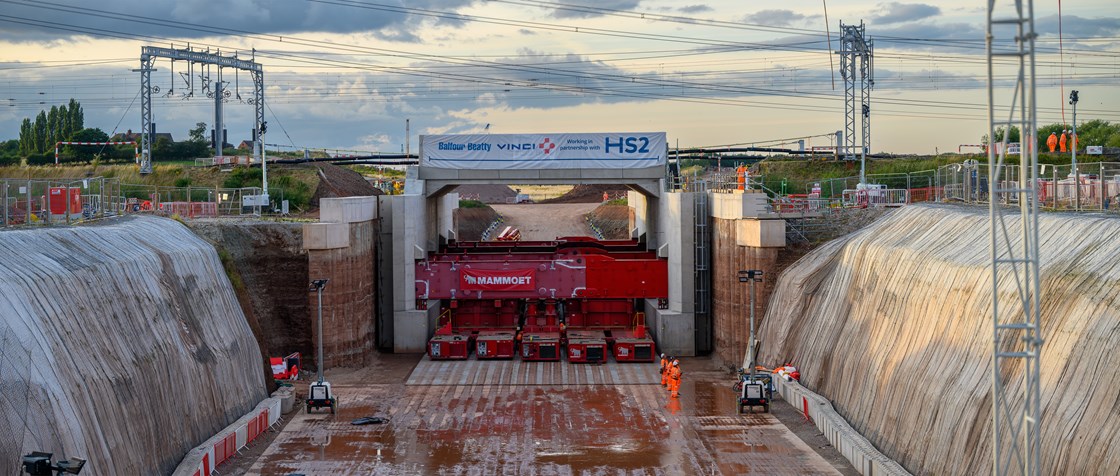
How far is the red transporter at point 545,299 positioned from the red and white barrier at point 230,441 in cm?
1149

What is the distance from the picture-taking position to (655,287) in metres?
47.2

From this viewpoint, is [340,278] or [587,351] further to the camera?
[587,351]

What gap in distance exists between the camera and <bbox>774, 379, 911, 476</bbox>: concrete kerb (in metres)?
25.2

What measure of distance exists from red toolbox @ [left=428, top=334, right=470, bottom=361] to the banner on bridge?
27.8 ft

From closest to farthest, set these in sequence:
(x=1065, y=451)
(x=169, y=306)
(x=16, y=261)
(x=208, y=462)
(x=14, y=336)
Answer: (x=1065, y=451), (x=14, y=336), (x=16, y=261), (x=208, y=462), (x=169, y=306)

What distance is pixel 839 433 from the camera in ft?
95.0

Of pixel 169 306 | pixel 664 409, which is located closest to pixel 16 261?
pixel 169 306

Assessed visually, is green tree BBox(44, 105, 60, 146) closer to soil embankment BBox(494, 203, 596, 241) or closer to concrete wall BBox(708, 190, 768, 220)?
soil embankment BBox(494, 203, 596, 241)

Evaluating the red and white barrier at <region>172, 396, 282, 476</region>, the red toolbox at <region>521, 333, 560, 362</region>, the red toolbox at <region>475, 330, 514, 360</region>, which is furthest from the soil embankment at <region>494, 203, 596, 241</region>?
the red and white barrier at <region>172, 396, 282, 476</region>

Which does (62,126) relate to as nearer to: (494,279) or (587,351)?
(494,279)

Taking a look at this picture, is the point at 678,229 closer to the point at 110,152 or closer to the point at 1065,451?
the point at 1065,451

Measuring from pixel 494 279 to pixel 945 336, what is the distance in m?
24.3

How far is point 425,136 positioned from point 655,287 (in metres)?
12.1

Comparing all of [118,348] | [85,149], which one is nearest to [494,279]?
[118,348]
